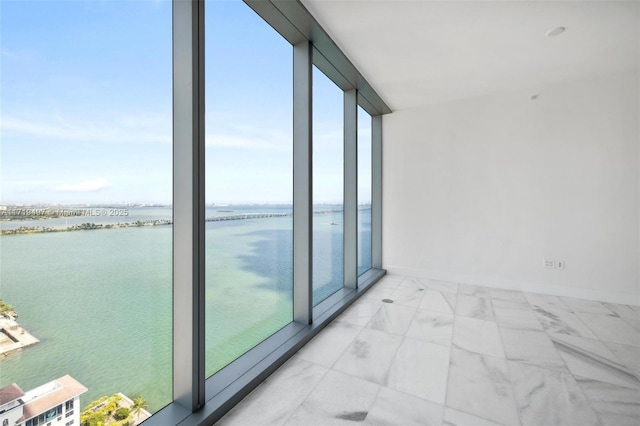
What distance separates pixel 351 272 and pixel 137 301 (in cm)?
244

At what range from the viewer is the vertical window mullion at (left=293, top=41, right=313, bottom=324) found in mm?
2324

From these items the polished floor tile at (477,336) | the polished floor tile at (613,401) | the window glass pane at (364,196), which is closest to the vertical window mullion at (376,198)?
the window glass pane at (364,196)

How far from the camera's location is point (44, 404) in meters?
1.10

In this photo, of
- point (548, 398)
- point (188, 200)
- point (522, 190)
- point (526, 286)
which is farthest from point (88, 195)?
point (526, 286)

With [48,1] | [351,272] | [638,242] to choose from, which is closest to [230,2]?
[48,1]

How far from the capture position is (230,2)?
74.4 inches

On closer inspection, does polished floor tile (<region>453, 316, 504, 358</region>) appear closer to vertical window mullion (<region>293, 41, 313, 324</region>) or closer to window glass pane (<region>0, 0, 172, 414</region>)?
vertical window mullion (<region>293, 41, 313, 324</region>)

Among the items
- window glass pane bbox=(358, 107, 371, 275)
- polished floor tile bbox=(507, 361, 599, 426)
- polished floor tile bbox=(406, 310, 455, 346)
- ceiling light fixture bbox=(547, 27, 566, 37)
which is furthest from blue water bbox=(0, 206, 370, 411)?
ceiling light fixture bbox=(547, 27, 566, 37)

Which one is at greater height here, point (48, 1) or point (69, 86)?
point (48, 1)

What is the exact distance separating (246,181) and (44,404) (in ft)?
4.98

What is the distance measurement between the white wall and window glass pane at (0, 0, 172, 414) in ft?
11.7

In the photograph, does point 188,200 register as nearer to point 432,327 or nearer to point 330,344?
point 330,344

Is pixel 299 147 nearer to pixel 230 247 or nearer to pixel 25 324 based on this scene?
pixel 230 247

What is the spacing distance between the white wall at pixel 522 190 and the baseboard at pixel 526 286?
0.01m
